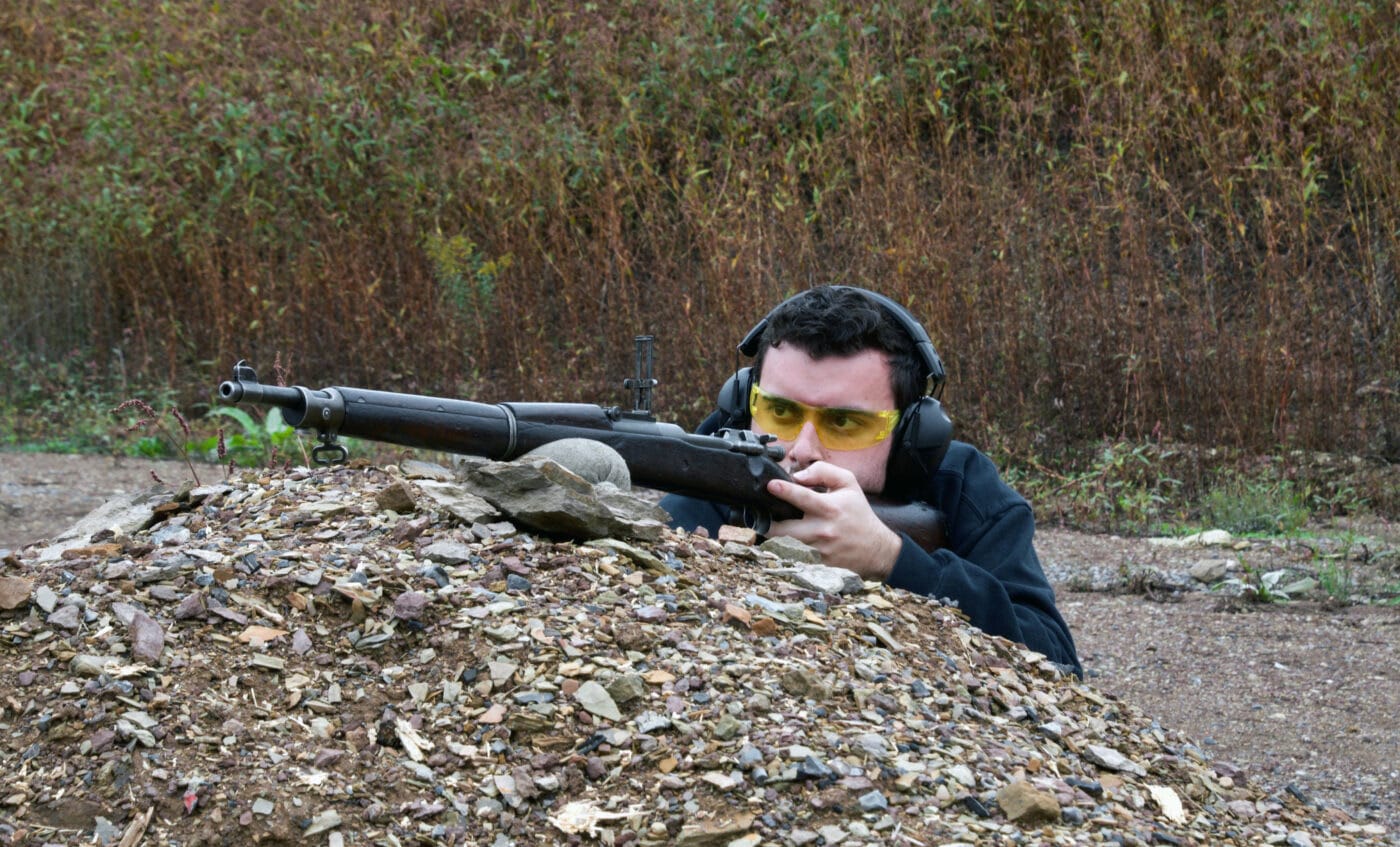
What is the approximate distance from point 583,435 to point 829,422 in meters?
0.63

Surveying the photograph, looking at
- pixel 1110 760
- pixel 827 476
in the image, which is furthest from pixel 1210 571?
pixel 1110 760

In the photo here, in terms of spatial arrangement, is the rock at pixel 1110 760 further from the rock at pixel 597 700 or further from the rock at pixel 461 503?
the rock at pixel 461 503

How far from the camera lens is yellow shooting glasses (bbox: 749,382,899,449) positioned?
3344 millimetres

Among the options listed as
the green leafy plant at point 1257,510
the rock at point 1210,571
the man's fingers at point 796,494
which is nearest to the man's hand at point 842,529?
the man's fingers at point 796,494

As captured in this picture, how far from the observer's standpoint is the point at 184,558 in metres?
2.53

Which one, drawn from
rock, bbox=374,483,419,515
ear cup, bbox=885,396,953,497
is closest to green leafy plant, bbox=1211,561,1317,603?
ear cup, bbox=885,396,953,497

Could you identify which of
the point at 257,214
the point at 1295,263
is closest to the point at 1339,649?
the point at 1295,263

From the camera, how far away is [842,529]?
3.08 meters

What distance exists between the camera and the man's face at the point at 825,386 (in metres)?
3.32

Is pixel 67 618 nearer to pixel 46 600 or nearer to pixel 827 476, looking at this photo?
pixel 46 600

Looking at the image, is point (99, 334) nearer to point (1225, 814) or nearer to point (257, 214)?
point (257, 214)

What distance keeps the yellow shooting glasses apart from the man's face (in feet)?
0.04

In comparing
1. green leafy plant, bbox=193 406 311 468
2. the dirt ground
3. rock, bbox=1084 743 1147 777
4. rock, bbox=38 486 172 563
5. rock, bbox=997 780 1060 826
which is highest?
rock, bbox=38 486 172 563

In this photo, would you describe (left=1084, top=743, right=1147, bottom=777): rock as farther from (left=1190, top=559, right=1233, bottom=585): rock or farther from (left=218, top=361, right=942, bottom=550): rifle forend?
(left=1190, top=559, right=1233, bottom=585): rock
